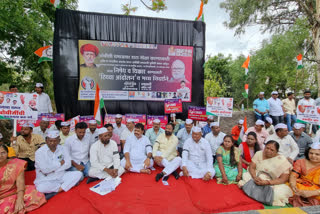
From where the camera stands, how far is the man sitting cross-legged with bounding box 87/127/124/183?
3344 millimetres

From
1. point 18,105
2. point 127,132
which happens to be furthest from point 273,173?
point 18,105

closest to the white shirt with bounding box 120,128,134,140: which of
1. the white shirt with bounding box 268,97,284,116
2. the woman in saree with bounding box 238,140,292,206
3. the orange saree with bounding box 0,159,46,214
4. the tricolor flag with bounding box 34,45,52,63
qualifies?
the orange saree with bounding box 0,159,46,214

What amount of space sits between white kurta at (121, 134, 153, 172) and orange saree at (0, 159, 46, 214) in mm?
1619

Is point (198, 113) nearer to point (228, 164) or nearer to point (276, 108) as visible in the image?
Answer: point (228, 164)

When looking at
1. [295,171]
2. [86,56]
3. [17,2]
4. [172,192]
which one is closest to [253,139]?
[295,171]

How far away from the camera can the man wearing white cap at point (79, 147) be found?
356cm

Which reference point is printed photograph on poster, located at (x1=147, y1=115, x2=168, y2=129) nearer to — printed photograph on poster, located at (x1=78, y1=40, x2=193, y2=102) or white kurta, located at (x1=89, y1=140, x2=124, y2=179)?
printed photograph on poster, located at (x1=78, y1=40, x2=193, y2=102)

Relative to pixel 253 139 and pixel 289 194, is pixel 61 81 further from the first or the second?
pixel 289 194

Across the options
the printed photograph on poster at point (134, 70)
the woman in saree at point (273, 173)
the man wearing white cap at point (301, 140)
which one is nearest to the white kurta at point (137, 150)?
the woman in saree at point (273, 173)

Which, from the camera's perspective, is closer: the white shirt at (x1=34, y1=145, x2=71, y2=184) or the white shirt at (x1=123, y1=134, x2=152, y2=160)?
the white shirt at (x1=34, y1=145, x2=71, y2=184)

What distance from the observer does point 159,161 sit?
12.5ft

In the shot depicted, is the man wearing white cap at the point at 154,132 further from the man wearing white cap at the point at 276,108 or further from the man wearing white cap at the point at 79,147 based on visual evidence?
the man wearing white cap at the point at 276,108

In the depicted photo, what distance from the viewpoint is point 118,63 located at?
5.92m

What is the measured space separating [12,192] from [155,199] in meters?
1.95
